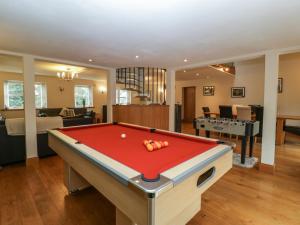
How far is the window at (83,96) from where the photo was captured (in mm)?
8516

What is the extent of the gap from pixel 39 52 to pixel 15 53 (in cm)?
45

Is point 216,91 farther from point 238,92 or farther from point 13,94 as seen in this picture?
point 13,94

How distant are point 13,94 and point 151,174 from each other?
25.6ft

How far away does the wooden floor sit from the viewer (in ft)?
5.85

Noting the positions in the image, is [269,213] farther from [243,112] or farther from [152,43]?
[243,112]

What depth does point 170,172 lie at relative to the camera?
1005 mm

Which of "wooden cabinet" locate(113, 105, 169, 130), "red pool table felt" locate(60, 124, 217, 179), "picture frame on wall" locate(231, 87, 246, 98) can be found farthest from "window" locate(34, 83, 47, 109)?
"picture frame on wall" locate(231, 87, 246, 98)

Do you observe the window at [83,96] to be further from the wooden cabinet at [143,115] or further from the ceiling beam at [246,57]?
the ceiling beam at [246,57]

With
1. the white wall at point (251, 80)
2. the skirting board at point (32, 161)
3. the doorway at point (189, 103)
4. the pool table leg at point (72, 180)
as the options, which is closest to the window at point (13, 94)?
the skirting board at point (32, 161)

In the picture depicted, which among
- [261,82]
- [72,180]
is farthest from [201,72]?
[72,180]

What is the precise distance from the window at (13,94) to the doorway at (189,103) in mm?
7664

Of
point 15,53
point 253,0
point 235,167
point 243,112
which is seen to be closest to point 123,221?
point 253,0

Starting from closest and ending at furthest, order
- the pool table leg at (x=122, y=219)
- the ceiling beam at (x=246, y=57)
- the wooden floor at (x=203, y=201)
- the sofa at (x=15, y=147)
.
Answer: the pool table leg at (x=122, y=219) < the wooden floor at (x=203, y=201) < the ceiling beam at (x=246, y=57) < the sofa at (x=15, y=147)

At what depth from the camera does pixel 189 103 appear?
9.65 metres
